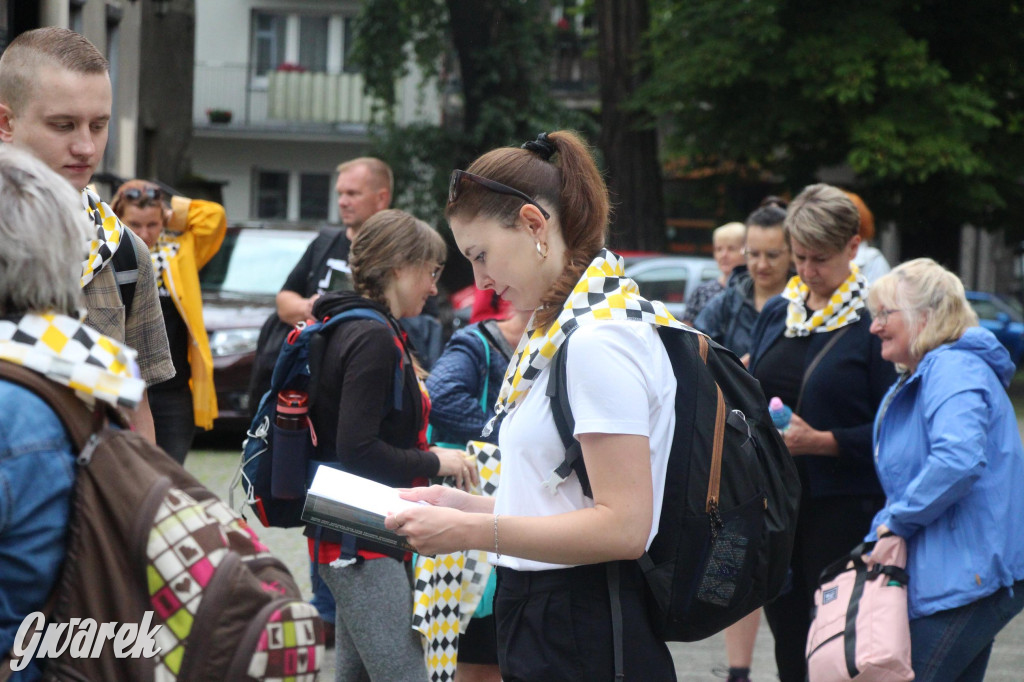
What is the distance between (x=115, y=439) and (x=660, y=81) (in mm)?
17236

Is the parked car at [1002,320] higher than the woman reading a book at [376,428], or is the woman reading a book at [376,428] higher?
the woman reading a book at [376,428]

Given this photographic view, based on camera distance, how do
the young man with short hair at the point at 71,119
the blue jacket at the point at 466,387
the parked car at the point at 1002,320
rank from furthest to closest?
1. the parked car at the point at 1002,320
2. the blue jacket at the point at 466,387
3. the young man with short hair at the point at 71,119

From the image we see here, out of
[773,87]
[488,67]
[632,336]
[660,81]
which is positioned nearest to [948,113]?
[773,87]

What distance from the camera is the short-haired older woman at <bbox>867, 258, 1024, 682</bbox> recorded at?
11.7ft

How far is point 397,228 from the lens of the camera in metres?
3.95

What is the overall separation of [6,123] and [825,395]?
3.08 m

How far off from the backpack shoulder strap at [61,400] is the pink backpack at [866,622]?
2.71 meters

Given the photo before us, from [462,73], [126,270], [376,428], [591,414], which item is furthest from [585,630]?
[462,73]

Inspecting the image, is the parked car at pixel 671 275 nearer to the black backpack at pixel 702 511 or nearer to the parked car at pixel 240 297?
the parked car at pixel 240 297

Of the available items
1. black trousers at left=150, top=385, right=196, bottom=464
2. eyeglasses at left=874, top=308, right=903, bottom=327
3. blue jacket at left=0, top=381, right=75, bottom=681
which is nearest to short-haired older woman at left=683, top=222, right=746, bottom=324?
eyeglasses at left=874, top=308, right=903, bottom=327

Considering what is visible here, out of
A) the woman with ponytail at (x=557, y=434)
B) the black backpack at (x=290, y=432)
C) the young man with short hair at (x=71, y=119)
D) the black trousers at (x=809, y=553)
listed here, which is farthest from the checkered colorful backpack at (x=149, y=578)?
the black trousers at (x=809, y=553)

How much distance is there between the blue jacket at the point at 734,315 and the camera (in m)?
5.99

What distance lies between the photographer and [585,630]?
7.97ft

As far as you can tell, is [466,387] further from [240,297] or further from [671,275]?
[671,275]
